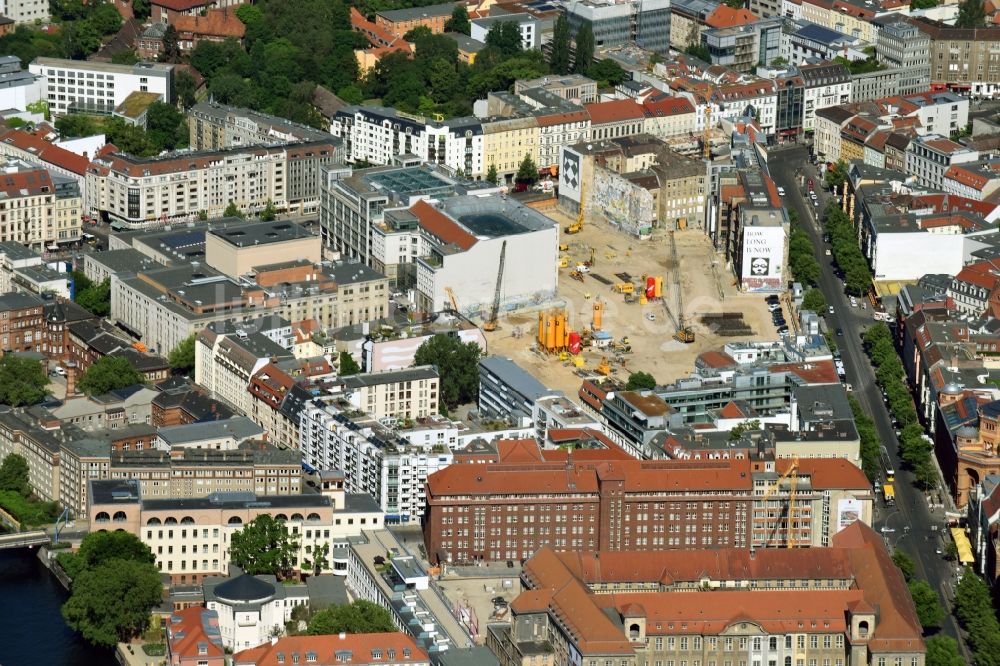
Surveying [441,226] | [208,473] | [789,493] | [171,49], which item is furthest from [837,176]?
[208,473]

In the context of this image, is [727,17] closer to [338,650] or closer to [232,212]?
[232,212]

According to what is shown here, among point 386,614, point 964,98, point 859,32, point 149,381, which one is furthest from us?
point 859,32

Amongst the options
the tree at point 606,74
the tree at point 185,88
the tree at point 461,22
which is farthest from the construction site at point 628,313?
the tree at point 461,22

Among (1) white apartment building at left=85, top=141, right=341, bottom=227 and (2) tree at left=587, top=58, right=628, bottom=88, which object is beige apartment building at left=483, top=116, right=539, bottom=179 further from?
(2) tree at left=587, top=58, right=628, bottom=88

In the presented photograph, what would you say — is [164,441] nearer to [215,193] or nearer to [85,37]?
[215,193]

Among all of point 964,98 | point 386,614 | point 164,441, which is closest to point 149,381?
point 164,441

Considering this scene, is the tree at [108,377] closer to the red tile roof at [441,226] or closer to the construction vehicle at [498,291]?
the red tile roof at [441,226]
